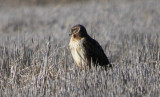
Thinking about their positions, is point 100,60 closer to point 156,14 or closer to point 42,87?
point 42,87

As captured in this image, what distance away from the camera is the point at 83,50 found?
7707mm

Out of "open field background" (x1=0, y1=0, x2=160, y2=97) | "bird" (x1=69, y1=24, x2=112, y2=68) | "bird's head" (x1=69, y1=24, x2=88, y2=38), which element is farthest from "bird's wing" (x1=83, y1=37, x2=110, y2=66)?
"open field background" (x1=0, y1=0, x2=160, y2=97)

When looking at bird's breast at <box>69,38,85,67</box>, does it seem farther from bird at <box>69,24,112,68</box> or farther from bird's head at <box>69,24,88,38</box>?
bird's head at <box>69,24,88,38</box>

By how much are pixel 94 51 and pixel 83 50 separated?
0.27m

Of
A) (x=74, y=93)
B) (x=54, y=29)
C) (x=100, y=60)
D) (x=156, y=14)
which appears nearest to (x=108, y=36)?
(x=54, y=29)

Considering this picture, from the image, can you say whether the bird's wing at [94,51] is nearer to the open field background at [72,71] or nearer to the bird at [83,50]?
the bird at [83,50]

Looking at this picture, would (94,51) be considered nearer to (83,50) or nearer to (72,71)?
(83,50)

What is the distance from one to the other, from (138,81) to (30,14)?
38.8ft

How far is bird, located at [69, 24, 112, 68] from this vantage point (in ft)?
25.2

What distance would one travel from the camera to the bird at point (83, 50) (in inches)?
303

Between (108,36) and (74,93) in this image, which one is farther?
(108,36)

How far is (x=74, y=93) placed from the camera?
5.66m

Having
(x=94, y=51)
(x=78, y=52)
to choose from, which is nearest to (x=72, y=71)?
(x=78, y=52)

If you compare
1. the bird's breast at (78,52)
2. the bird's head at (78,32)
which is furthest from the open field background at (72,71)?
the bird's head at (78,32)
